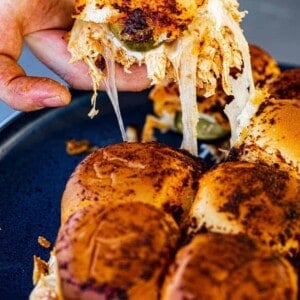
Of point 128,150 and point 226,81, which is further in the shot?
point 226,81

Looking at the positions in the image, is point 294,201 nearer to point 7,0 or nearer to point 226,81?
point 226,81

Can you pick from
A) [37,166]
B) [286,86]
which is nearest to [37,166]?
[37,166]

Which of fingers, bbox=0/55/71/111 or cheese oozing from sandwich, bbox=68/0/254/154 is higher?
cheese oozing from sandwich, bbox=68/0/254/154

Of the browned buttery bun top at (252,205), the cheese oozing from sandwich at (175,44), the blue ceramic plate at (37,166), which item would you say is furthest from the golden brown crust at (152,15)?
the blue ceramic plate at (37,166)

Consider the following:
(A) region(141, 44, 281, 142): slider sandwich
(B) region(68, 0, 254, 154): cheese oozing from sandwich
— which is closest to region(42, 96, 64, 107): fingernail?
(B) region(68, 0, 254, 154): cheese oozing from sandwich

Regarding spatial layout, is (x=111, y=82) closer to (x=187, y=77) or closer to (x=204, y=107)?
(x=187, y=77)

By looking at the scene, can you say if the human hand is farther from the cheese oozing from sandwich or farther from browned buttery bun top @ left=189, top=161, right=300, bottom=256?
browned buttery bun top @ left=189, top=161, right=300, bottom=256

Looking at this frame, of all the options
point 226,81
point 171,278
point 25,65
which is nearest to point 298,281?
point 171,278
